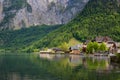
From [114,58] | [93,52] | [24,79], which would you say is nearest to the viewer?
[24,79]

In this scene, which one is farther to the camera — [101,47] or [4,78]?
[101,47]

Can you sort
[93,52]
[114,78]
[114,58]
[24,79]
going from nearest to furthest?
[114,78], [24,79], [114,58], [93,52]

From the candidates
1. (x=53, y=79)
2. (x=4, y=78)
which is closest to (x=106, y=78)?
(x=53, y=79)

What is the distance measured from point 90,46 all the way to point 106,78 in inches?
5059

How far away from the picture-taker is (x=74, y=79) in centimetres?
6862

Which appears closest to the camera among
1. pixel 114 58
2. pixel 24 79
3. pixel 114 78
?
pixel 114 78

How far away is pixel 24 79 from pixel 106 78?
1716 centimetres

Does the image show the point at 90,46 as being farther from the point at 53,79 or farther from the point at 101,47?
the point at 53,79

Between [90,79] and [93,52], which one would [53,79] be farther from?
[93,52]

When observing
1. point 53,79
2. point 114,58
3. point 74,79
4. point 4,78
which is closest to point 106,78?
point 74,79

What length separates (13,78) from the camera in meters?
75.6

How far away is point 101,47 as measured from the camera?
199000 mm

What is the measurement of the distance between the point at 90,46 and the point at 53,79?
128113 millimetres

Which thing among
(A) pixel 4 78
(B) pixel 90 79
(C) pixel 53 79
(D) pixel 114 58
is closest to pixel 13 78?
(A) pixel 4 78
